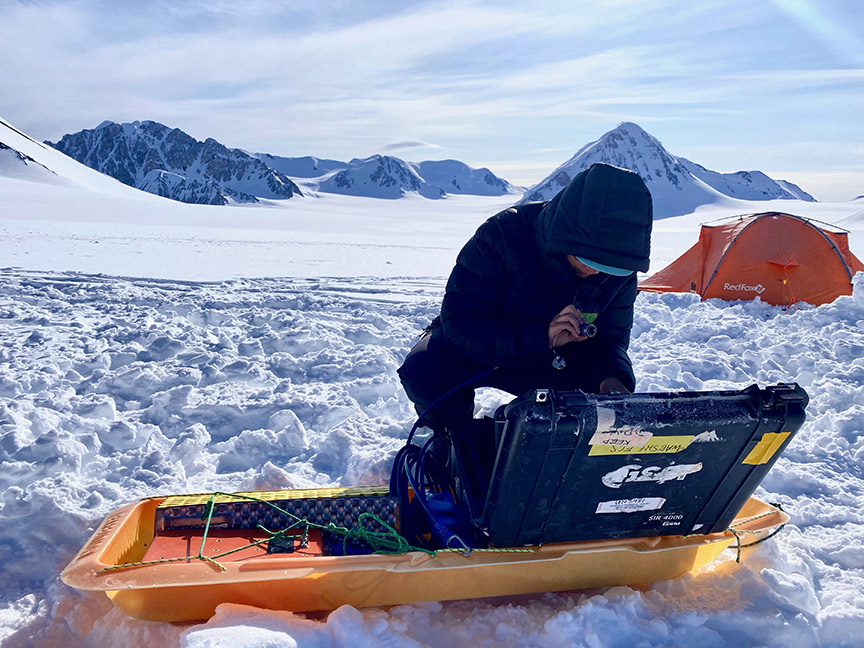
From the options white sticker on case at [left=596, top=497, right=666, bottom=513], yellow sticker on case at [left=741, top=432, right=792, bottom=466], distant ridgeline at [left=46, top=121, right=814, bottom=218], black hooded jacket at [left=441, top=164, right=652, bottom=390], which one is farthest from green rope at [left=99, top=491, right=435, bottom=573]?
distant ridgeline at [left=46, top=121, right=814, bottom=218]

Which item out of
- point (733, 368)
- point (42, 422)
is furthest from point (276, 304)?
point (733, 368)

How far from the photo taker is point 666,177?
5763 inches

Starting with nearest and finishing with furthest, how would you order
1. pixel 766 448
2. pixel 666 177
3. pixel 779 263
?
pixel 766 448, pixel 779 263, pixel 666 177

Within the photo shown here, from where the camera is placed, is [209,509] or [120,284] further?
[120,284]

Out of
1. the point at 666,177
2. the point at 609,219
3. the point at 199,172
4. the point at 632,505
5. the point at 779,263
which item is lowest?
the point at 632,505

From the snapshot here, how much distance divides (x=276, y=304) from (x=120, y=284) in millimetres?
1849

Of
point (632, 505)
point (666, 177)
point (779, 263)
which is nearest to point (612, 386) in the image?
point (632, 505)

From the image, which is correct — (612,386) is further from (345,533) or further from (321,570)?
(321,570)

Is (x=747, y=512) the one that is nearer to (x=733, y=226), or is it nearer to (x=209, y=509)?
(x=209, y=509)

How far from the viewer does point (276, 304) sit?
247 inches

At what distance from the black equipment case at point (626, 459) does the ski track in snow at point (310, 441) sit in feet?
0.81

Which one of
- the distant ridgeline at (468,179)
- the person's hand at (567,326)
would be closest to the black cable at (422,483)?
the person's hand at (567,326)

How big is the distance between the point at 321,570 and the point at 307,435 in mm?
1459

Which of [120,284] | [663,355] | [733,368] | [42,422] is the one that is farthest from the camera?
[120,284]
